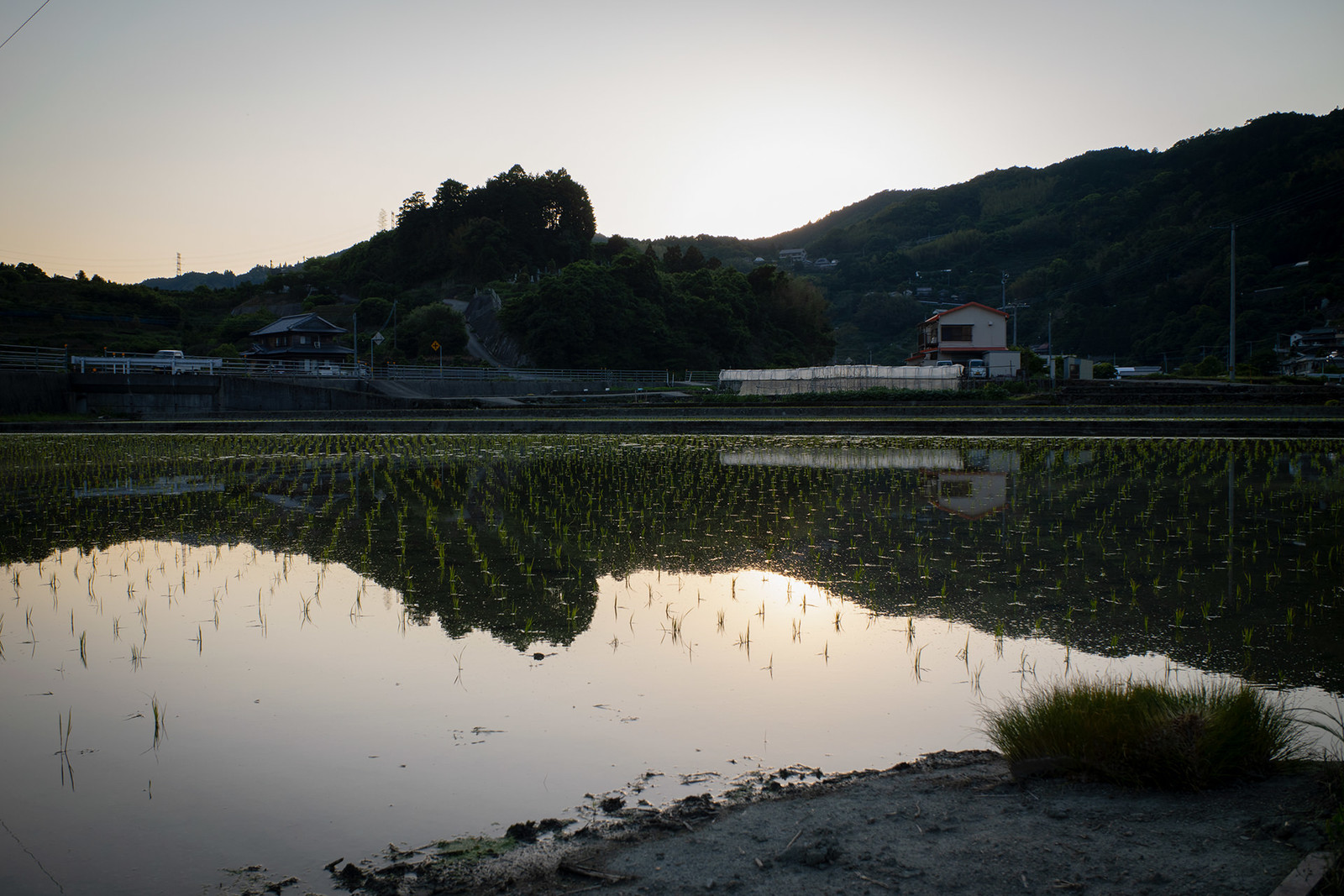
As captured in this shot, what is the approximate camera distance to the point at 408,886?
8.86ft

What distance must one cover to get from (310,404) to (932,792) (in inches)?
1535

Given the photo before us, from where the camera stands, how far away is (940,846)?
9.02 feet

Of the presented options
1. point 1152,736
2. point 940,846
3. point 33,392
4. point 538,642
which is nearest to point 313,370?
point 33,392

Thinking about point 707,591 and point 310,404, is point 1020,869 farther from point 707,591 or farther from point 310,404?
point 310,404

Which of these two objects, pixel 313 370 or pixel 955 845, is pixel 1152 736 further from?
pixel 313 370

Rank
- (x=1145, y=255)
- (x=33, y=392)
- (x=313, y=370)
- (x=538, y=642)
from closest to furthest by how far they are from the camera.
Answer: (x=538, y=642) → (x=33, y=392) → (x=313, y=370) → (x=1145, y=255)

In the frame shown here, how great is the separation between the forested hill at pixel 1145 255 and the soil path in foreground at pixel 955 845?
179 feet

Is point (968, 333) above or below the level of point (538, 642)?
above

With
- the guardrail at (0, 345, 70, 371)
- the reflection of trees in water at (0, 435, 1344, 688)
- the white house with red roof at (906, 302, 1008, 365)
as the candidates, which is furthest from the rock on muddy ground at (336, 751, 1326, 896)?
the white house with red roof at (906, 302, 1008, 365)

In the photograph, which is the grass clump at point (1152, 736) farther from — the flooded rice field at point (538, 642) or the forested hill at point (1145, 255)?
the forested hill at point (1145, 255)

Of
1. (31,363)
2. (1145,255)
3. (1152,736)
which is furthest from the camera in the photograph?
(1145,255)

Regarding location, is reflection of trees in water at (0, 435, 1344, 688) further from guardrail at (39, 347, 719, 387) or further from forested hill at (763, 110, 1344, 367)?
forested hill at (763, 110, 1344, 367)

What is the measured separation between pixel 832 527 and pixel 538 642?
4730mm

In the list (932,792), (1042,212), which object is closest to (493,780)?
(932,792)
